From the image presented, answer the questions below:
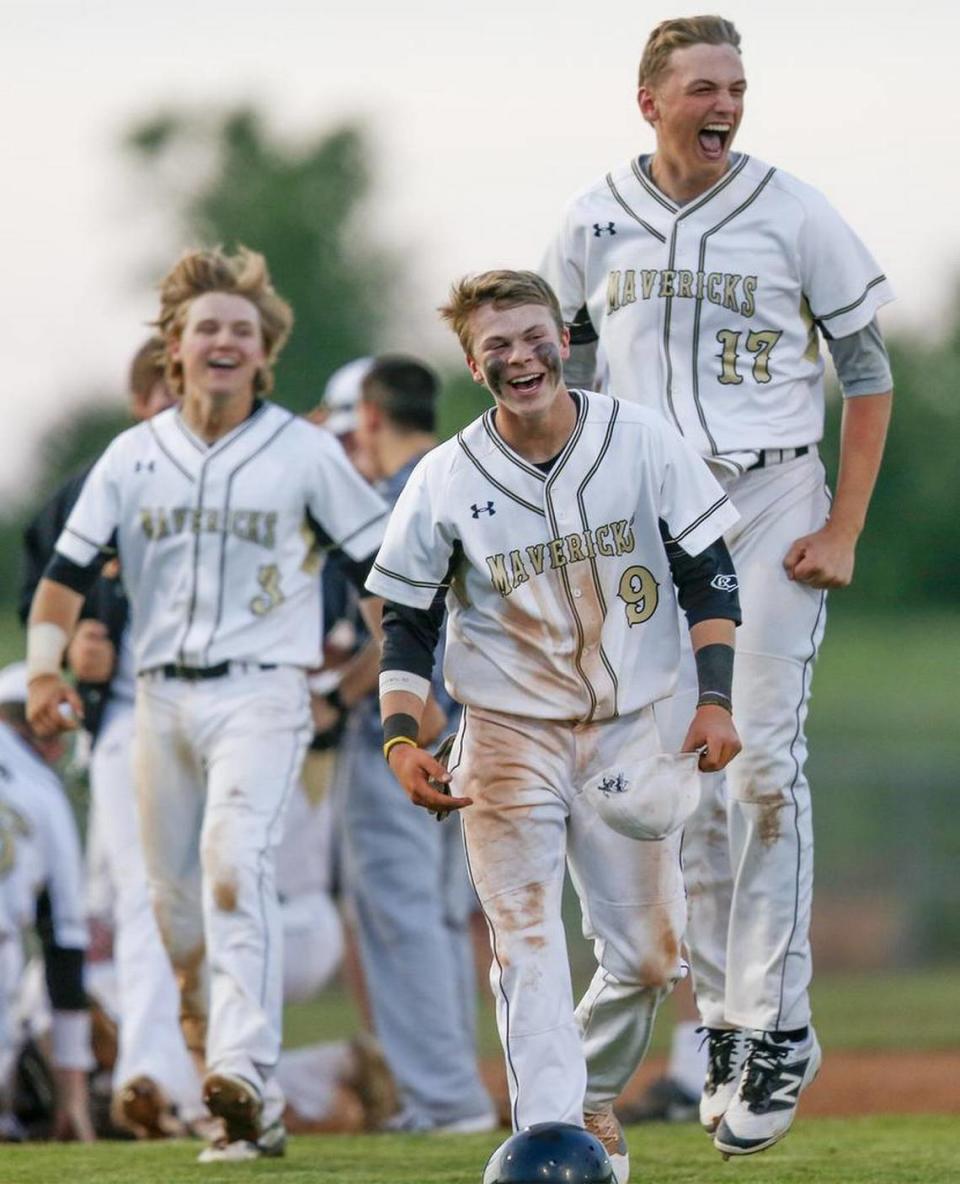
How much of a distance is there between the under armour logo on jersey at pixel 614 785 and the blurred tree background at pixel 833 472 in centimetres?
1625

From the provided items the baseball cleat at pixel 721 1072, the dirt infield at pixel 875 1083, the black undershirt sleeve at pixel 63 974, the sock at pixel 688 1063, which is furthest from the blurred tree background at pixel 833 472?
Answer: the baseball cleat at pixel 721 1072

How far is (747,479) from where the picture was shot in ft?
20.7

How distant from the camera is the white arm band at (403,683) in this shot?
18.3 feet

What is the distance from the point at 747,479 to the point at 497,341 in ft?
3.50

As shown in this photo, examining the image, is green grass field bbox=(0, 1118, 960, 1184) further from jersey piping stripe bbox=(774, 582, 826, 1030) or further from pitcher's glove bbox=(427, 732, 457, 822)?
pitcher's glove bbox=(427, 732, 457, 822)

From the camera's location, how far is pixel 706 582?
562 centimetres

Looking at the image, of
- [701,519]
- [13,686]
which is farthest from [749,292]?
[13,686]

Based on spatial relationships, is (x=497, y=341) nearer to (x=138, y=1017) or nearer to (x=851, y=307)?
(x=851, y=307)

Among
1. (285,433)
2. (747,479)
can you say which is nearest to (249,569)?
(285,433)

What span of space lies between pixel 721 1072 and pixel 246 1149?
1563 mm

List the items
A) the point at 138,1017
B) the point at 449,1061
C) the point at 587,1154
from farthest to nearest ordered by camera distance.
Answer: the point at 449,1061 < the point at 138,1017 < the point at 587,1154

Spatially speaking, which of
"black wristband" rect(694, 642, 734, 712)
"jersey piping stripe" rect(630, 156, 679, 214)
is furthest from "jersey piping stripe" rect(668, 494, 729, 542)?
"jersey piping stripe" rect(630, 156, 679, 214)

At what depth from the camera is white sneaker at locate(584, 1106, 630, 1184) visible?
5668 millimetres

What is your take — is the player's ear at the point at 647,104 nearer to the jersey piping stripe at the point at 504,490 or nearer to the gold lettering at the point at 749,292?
the gold lettering at the point at 749,292
